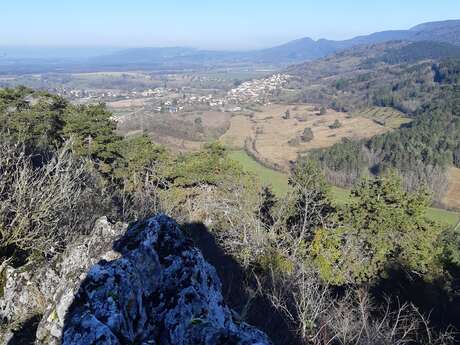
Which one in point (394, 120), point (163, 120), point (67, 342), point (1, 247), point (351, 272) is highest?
point (67, 342)

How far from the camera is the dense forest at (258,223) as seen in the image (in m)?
9.94

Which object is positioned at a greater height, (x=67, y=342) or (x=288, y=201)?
(x=67, y=342)

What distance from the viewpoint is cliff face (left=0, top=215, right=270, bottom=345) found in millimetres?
4113

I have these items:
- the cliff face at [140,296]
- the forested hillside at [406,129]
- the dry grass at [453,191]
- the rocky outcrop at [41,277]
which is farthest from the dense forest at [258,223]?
the dry grass at [453,191]

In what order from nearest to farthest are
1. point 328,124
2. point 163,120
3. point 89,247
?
point 89,247 < point 163,120 < point 328,124

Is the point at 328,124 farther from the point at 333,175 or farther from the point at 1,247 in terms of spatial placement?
the point at 1,247

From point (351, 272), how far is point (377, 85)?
138 meters

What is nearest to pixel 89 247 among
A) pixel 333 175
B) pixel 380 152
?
pixel 333 175

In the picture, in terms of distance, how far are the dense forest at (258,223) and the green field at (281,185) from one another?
13386 mm

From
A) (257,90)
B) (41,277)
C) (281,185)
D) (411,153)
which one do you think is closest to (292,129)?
(411,153)

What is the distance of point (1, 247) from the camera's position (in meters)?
8.15

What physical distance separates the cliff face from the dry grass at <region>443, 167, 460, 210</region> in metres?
50.1

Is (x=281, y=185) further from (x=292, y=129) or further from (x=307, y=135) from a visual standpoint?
(x=292, y=129)

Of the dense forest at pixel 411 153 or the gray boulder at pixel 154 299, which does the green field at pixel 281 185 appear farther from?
the gray boulder at pixel 154 299
